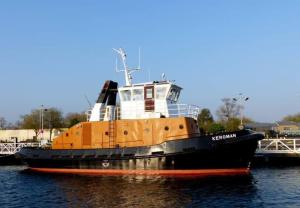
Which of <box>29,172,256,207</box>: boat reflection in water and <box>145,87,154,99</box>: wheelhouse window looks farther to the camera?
<box>145,87,154,99</box>: wheelhouse window

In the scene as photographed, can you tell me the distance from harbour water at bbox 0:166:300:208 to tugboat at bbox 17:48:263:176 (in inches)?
46.9

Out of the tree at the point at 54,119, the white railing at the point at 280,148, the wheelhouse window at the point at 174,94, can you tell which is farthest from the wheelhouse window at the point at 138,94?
the tree at the point at 54,119

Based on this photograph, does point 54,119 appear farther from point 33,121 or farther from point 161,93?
point 161,93

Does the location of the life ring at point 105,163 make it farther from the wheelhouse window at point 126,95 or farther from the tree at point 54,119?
the tree at point 54,119

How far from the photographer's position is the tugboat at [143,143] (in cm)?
2361

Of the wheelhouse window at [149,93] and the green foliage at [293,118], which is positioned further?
the green foliage at [293,118]


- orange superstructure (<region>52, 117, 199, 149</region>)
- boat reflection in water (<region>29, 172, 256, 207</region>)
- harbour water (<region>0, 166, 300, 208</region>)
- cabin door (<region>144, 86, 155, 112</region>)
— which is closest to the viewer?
harbour water (<region>0, 166, 300, 208</region>)

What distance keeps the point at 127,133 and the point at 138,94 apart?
2752 millimetres

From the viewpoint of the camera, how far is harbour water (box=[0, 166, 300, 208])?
1692 cm

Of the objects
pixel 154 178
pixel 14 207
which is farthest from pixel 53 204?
pixel 154 178

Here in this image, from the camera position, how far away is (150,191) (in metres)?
19.3

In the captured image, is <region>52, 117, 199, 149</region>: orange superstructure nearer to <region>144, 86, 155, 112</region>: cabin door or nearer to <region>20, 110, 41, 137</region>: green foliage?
<region>144, 86, 155, 112</region>: cabin door

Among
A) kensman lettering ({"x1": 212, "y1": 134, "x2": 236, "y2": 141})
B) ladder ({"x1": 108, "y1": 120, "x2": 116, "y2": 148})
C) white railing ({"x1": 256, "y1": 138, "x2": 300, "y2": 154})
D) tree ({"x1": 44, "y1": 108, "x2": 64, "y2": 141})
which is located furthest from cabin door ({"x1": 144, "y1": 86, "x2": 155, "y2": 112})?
tree ({"x1": 44, "y1": 108, "x2": 64, "y2": 141})

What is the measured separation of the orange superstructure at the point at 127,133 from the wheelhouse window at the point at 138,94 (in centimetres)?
182
